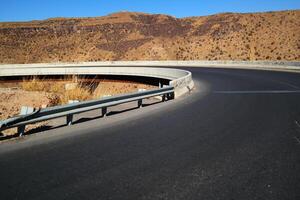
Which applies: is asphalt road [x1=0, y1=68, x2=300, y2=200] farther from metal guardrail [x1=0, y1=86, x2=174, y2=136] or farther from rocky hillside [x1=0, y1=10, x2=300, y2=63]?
rocky hillside [x1=0, y1=10, x2=300, y2=63]

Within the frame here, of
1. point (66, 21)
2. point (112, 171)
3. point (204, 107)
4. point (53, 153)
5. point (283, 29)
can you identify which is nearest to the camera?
point (112, 171)

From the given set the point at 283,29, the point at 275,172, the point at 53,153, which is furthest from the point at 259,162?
the point at 283,29

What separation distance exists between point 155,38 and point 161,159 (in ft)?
293

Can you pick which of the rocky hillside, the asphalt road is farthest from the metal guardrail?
the rocky hillside

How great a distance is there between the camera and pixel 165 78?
26156 millimetres

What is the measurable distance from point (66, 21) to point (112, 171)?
406 ft

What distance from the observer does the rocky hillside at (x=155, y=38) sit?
242 feet

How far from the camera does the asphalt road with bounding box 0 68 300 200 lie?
14.8ft

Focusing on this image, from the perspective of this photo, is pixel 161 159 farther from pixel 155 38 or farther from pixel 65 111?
pixel 155 38

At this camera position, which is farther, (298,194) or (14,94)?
(14,94)

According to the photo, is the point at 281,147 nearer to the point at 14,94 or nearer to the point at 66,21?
the point at 14,94

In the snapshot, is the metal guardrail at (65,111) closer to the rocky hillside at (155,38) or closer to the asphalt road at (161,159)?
the asphalt road at (161,159)

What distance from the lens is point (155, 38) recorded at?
93.4 m

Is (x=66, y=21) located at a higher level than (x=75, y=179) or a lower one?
higher
